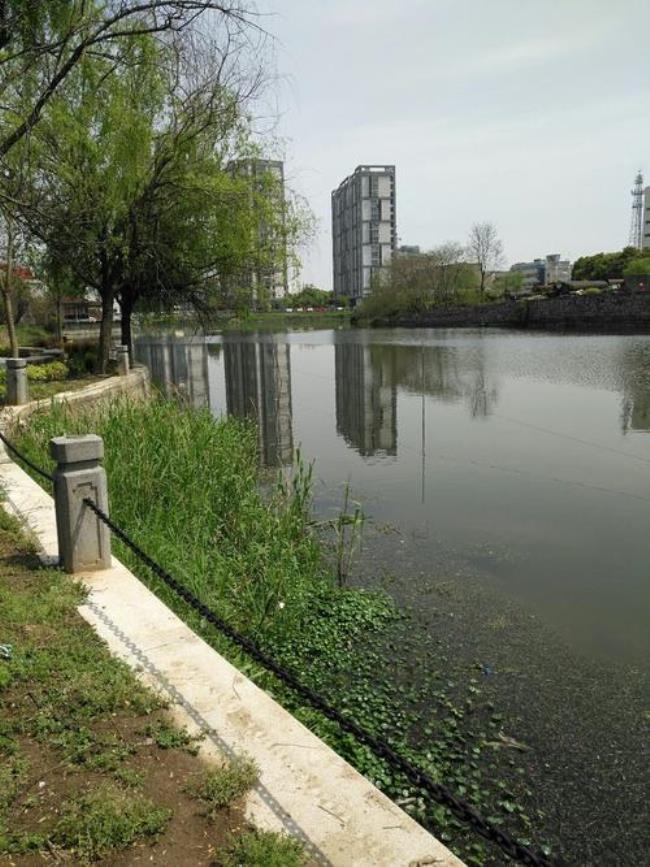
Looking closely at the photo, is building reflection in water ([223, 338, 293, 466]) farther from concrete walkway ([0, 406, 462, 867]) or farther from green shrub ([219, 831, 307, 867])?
green shrub ([219, 831, 307, 867])

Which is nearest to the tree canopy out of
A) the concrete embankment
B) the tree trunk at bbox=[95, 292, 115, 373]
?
the concrete embankment

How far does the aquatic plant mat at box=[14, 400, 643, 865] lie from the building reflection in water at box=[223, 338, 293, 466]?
416cm

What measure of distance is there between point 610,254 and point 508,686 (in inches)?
3153

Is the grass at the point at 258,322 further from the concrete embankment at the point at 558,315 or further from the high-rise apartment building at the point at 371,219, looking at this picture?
the high-rise apartment building at the point at 371,219

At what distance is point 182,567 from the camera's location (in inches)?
226

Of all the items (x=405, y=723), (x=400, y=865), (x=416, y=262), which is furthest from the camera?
(x=416, y=262)

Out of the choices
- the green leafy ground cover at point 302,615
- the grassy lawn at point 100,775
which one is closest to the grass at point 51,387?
the green leafy ground cover at point 302,615

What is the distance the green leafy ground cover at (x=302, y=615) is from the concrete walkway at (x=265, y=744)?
0.81 m

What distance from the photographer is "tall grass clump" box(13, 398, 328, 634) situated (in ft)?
18.9

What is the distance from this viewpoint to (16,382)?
12039 millimetres

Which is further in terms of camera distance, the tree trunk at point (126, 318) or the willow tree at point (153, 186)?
the tree trunk at point (126, 318)

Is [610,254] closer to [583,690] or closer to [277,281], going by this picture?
[277,281]

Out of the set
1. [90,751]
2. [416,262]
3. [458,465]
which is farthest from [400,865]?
[416,262]

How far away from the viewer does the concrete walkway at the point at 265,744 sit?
7.80 feet
